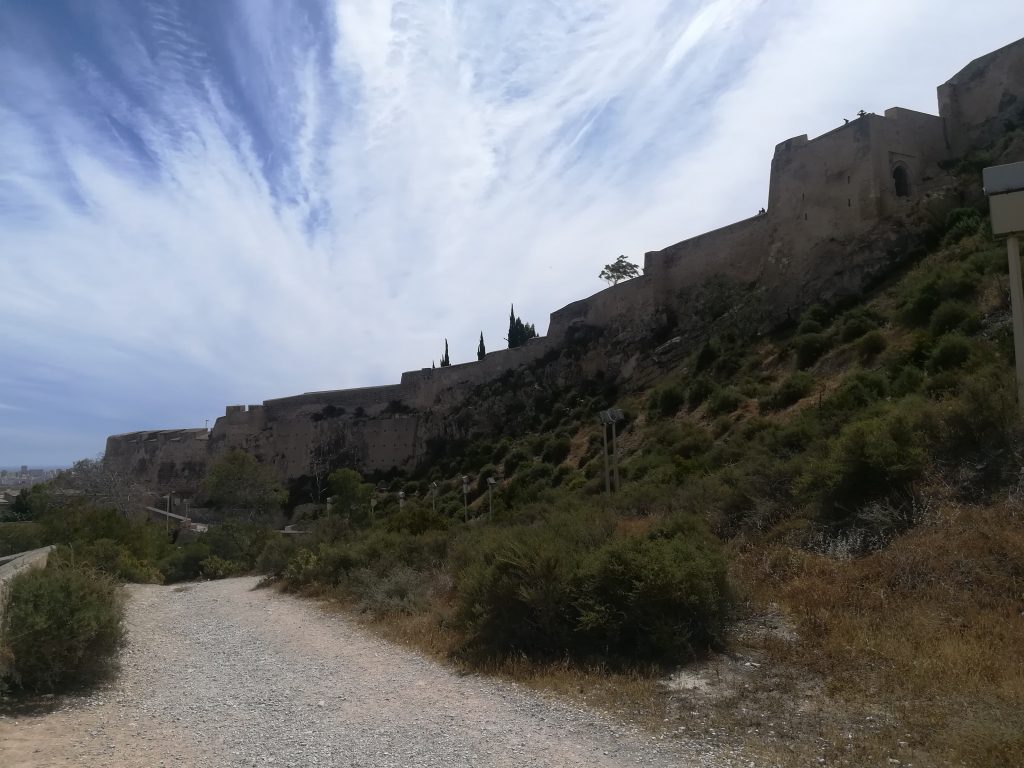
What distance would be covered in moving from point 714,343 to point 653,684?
64.5ft

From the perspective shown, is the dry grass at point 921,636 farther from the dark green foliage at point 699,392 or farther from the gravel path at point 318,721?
the dark green foliage at point 699,392

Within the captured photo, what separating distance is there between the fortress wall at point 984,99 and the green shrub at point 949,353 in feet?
38.5

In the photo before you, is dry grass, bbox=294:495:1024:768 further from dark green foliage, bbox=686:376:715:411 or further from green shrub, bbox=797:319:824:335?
dark green foliage, bbox=686:376:715:411

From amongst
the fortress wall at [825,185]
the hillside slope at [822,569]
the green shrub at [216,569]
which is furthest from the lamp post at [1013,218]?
the green shrub at [216,569]

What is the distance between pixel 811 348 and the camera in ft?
62.3

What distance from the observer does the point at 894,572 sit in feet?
20.1

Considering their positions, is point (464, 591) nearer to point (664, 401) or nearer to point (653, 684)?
point (653, 684)

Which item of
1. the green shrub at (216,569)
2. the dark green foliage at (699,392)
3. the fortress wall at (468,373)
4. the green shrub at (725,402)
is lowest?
the green shrub at (216,569)

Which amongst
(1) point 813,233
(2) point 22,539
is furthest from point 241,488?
(1) point 813,233

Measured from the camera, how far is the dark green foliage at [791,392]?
1720 centimetres

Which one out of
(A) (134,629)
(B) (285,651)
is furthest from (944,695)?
(A) (134,629)

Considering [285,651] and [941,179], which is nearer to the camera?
[285,651]

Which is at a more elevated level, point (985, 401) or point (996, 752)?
point (985, 401)

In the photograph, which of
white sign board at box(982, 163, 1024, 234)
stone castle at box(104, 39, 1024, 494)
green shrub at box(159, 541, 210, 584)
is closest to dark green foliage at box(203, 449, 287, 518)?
stone castle at box(104, 39, 1024, 494)
